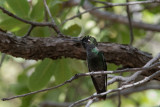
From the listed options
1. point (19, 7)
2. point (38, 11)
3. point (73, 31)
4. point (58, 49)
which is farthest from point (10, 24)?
point (73, 31)

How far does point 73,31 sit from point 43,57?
465mm

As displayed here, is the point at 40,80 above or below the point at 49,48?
below

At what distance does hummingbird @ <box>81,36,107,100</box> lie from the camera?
2.68 metres

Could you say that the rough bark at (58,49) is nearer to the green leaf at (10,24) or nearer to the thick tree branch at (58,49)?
the thick tree branch at (58,49)

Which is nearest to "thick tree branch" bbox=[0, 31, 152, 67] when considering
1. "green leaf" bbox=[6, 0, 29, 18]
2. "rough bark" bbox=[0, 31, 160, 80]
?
"rough bark" bbox=[0, 31, 160, 80]

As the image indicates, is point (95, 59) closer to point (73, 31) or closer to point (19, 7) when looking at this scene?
point (73, 31)

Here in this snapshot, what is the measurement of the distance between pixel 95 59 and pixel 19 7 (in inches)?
33.5

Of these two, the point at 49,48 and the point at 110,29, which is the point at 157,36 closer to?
the point at 110,29

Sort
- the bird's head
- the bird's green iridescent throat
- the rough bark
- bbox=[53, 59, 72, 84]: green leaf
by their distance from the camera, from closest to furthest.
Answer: the rough bark → the bird's head → the bird's green iridescent throat → bbox=[53, 59, 72, 84]: green leaf

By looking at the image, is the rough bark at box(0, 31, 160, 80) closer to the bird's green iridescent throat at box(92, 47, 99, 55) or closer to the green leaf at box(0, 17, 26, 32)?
the bird's green iridescent throat at box(92, 47, 99, 55)

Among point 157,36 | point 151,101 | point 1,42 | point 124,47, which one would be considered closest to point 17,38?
point 1,42

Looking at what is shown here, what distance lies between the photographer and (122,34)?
14.3 feet

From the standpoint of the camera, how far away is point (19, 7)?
282 centimetres

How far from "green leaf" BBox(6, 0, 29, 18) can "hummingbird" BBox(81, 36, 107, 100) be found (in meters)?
0.61
